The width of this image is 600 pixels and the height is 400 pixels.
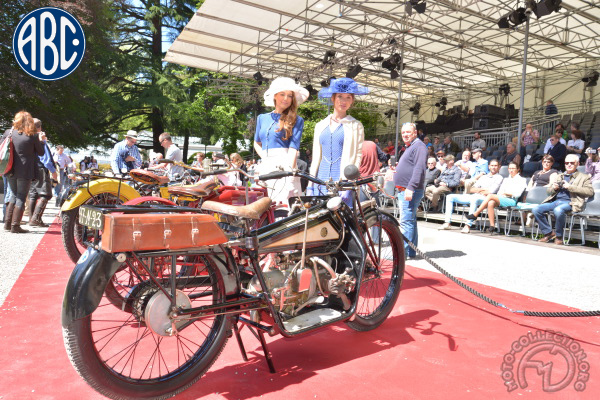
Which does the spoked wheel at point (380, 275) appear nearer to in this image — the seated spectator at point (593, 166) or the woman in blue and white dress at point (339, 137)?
the woman in blue and white dress at point (339, 137)

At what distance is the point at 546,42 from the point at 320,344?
68.7ft

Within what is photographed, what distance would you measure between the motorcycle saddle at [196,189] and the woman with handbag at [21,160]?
427 centimetres

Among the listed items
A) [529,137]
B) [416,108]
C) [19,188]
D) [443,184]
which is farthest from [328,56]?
[416,108]

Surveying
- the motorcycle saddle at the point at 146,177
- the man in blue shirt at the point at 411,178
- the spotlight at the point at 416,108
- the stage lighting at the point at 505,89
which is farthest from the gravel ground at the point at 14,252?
the spotlight at the point at 416,108

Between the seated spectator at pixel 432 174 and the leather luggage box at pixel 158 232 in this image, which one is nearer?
the leather luggage box at pixel 158 232

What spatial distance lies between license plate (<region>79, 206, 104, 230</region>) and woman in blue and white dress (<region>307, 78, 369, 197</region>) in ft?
7.15

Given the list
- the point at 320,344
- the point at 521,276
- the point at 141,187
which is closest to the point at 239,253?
the point at 320,344

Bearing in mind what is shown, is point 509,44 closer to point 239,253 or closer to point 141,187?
point 141,187

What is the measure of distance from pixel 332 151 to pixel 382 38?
55.5 feet

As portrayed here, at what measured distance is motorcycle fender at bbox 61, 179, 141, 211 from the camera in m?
4.84

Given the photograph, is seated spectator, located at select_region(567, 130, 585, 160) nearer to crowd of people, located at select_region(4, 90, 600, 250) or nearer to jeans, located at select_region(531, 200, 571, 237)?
crowd of people, located at select_region(4, 90, 600, 250)

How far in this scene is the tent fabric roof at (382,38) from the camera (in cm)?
1656

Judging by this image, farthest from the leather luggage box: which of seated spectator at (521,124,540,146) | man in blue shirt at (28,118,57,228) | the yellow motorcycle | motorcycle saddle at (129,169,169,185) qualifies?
seated spectator at (521,124,540,146)

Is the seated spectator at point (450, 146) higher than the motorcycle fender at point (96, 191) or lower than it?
higher
